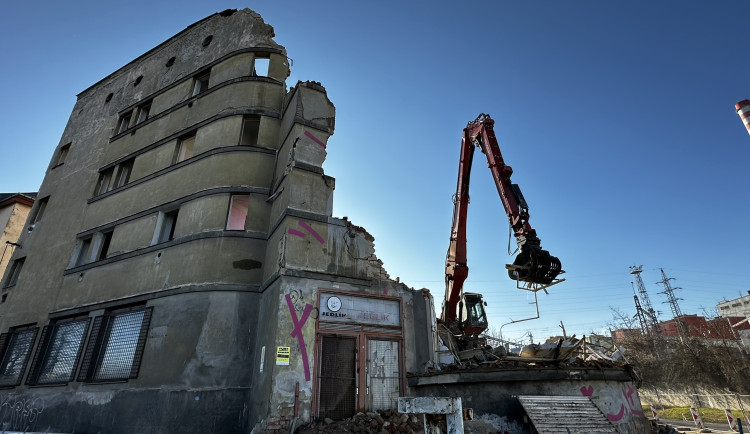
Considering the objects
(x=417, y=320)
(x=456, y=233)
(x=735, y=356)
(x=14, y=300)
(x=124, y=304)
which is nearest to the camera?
(x=417, y=320)

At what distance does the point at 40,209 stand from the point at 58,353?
10.3 meters

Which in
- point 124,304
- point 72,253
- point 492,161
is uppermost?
point 492,161

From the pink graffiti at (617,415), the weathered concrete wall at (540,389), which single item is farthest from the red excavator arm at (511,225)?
the pink graffiti at (617,415)

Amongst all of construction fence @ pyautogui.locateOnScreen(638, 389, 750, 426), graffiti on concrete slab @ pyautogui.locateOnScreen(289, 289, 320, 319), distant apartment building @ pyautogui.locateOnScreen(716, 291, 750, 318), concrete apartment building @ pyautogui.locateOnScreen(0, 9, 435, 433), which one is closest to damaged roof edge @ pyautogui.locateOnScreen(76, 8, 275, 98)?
concrete apartment building @ pyautogui.locateOnScreen(0, 9, 435, 433)

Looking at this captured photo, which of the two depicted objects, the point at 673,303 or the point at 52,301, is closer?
the point at 52,301

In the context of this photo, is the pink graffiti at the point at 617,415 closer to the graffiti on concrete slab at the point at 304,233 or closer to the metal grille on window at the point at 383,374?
the metal grille on window at the point at 383,374

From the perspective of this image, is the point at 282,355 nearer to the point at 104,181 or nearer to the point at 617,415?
the point at 617,415

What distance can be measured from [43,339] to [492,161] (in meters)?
18.8

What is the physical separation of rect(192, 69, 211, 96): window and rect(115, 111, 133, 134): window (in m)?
4.75

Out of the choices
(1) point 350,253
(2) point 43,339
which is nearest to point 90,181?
(2) point 43,339

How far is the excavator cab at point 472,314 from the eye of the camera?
1619cm

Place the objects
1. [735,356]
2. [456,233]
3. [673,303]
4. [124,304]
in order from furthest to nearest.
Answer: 1. [673,303]
2. [735,356]
3. [456,233]
4. [124,304]

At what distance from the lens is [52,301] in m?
16.0

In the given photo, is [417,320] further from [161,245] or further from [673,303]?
[673,303]
